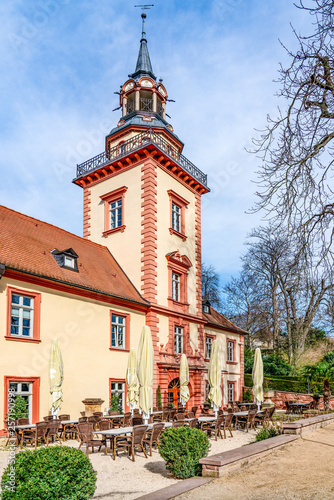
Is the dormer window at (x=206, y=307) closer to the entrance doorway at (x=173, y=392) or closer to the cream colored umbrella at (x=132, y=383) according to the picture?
the entrance doorway at (x=173, y=392)

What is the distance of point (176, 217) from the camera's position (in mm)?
25141

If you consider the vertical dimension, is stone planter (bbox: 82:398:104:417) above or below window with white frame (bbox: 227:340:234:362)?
below

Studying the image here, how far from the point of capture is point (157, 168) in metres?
23.6

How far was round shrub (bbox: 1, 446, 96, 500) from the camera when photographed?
5.35 meters

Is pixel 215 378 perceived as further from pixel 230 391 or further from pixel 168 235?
pixel 230 391

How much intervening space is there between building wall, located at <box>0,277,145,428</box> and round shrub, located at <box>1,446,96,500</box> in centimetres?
905

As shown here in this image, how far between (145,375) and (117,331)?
19.3ft

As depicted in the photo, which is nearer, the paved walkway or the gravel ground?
the paved walkway

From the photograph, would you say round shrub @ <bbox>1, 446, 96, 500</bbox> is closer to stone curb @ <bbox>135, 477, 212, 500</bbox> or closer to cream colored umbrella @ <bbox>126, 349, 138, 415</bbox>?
stone curb @ <bbox>135, 477, 212, 500</bbox>

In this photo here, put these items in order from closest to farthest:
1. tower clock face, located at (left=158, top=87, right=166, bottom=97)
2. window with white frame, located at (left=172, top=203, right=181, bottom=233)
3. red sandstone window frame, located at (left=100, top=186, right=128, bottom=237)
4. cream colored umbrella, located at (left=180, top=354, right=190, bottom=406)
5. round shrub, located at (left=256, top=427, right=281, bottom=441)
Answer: round shrub, located at (left=256, top=427, right=281, bottom=441)
cream colored umbrella, located at (left=180, top=354, right=190, bottom=406)
red sandstone window frame, located at (left=100, top=186, right=128, bottom=237)
window with white frame, located at (left=172, top=203, right=181, bottom=233)
tower clock face, located at (left=158, top=87, right=166, bottom=97)

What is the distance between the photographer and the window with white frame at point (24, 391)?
1458 centimetres

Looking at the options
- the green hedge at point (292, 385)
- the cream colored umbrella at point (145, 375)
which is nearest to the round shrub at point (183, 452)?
the cream colored umbrella at point (145, 375)

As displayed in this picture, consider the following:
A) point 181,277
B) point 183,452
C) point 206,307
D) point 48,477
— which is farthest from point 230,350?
point 48,477

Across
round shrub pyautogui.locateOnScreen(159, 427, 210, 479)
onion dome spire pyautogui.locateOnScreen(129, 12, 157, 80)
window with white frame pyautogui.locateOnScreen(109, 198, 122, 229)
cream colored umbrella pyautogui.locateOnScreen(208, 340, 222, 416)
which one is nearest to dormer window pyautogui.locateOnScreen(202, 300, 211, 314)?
window with white frame pyautogui.locateOnScreen(109, 198, 122, 229)
